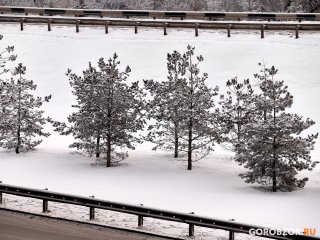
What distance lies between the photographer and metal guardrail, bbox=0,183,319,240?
13375 mm

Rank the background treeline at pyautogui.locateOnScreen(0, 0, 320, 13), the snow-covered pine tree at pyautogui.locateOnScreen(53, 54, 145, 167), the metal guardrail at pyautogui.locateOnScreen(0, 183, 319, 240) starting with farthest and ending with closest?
the background treeline at pyautogui.locateOnScreen(0, 0, 320, 13) → the snow-covered pine tree at pyautogui.locateOnScreen(53, 54, 145, 167) → the metal guardrail at pyautogui.locateOnScreen(0, 183, 319, 240)

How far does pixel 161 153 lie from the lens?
80.7 feet

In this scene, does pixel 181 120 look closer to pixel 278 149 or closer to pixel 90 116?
pixel 90 116

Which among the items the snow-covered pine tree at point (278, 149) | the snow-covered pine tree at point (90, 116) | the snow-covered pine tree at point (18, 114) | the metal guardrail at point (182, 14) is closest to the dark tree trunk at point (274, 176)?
the snow-covered pine tree at point (278, 149)

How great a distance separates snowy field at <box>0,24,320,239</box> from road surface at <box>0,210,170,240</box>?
0.94 meters

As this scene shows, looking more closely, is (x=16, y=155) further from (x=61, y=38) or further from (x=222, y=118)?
(x=61, y=38)

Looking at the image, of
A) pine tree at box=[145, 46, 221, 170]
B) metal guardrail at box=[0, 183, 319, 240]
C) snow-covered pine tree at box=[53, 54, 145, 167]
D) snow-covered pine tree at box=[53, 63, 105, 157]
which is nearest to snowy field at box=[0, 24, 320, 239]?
metal guardrail at box=[0, 183, 319, 240]

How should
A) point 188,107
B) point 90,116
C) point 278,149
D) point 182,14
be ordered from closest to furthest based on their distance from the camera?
1. point 278,149
2. point 188,107
3. point 90,116
4. point 182,14

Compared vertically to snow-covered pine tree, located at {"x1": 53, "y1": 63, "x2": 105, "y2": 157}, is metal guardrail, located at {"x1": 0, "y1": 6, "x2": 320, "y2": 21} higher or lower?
higher

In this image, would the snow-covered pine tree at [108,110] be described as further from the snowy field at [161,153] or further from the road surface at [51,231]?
the road surface at [51,231]

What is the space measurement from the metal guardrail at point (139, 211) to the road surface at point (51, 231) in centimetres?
73

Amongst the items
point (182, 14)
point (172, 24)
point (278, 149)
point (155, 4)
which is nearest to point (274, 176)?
point (278, 149)

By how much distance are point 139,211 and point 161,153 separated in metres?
10.2

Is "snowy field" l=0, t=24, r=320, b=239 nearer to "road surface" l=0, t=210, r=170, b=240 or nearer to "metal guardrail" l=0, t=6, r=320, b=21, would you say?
"road surface" l=0, t=210, r=170, b=240
